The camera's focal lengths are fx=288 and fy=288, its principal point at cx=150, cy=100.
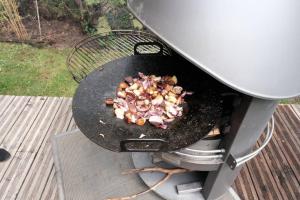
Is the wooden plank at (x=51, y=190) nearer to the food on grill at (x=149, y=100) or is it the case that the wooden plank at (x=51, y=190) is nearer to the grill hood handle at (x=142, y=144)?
the food on grill at (x=149, y=100)

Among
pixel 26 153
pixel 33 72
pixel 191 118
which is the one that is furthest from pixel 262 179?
pixel 33 72

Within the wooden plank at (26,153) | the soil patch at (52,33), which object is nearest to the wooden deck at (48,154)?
the wooden plank at (26,153)

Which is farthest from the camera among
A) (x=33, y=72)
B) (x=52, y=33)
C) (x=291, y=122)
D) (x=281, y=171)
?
(x=52, y=33)

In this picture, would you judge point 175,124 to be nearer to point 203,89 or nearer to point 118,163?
point 203,89

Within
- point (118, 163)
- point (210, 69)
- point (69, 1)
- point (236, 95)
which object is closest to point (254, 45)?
point (210, 69)

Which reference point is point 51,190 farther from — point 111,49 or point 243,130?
point 243,130

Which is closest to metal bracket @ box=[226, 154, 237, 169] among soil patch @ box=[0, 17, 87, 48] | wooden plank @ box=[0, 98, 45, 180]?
wooden plank @ box=[0, 98, 45, 180]
